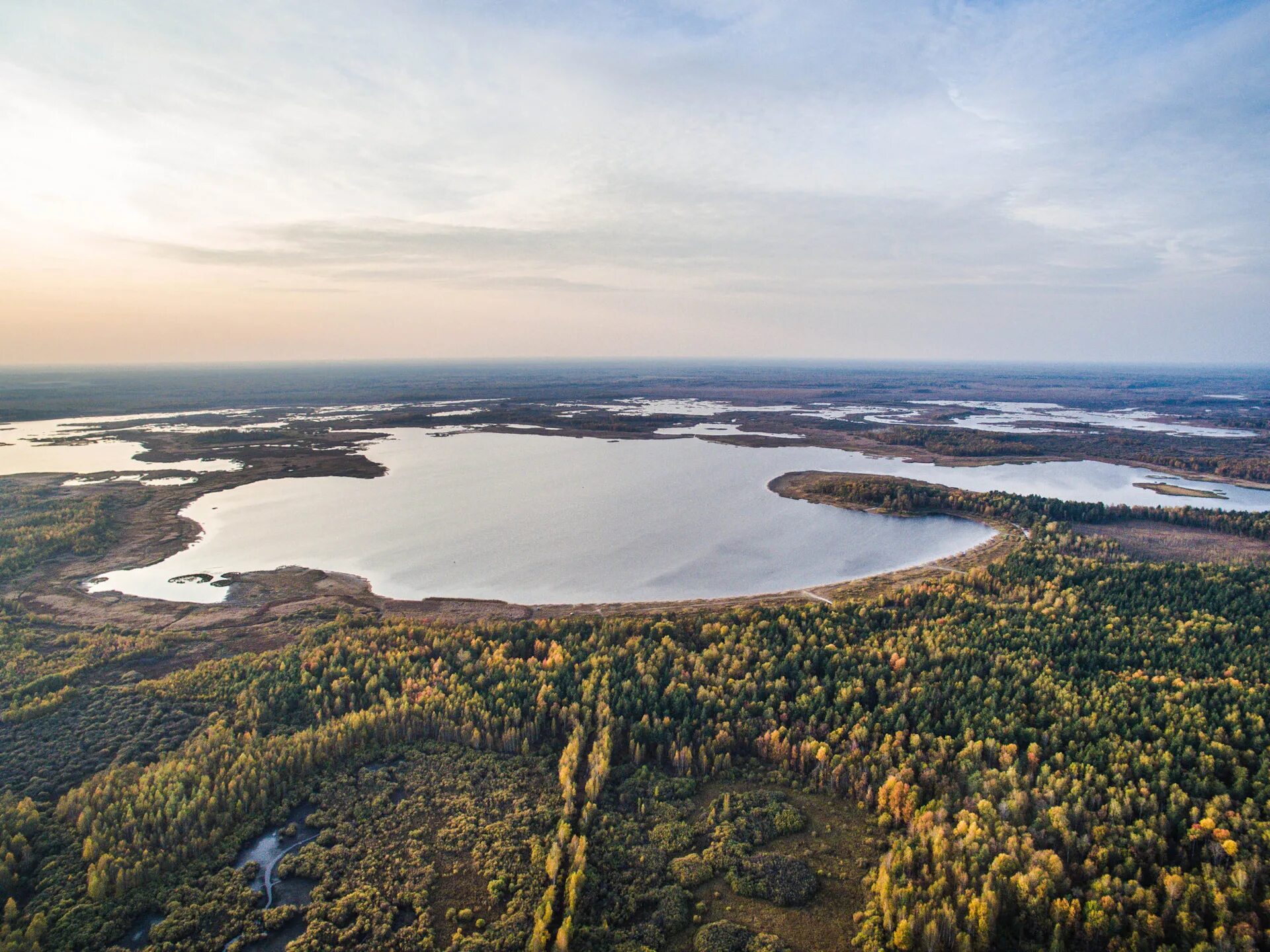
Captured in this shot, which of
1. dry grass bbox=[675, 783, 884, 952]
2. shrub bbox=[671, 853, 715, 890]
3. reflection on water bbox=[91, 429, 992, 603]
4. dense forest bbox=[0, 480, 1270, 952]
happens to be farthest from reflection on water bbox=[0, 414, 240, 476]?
dry grass bbox=[675, 783, 884, 952]

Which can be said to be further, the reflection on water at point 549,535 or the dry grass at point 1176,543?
the dry grass at point 1176,543

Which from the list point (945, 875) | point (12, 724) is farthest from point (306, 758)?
point (945, 875)

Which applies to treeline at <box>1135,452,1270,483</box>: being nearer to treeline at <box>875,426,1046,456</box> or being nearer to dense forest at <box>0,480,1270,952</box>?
treeline at <box>875,426,1046,456</box>

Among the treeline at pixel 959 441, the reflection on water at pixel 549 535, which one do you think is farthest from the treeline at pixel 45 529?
the treeline at pixel 959 441

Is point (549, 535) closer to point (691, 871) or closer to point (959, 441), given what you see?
point (691, 871)

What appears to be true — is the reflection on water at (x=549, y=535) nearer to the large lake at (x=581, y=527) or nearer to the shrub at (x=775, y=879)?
the large lake at (x=581, y=527)

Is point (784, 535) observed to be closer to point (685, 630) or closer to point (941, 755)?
point (685, 630)
